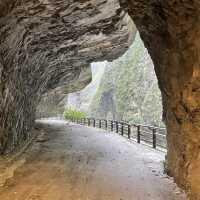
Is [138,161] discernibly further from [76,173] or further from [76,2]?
[76,2]

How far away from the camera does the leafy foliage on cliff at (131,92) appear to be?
162ft

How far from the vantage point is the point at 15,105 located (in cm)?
1728

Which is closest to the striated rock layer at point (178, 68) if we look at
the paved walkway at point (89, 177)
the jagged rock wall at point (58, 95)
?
the paved walkway at point (89, 177)

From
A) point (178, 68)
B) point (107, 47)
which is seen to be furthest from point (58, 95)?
point (178, 68)

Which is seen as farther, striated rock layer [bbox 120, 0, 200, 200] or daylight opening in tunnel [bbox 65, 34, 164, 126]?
daylight opening in tunnel [bbox 65, 34, 164, 126]

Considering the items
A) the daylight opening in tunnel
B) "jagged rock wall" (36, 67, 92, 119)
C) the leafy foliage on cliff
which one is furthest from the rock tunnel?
the leafy foliage on cliff

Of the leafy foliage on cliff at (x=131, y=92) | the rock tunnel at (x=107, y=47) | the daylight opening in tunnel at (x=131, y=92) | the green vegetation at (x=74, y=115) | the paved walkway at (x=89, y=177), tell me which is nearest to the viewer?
the rock tunnel at (x=107, y=47)

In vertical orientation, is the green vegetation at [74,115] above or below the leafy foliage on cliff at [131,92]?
below

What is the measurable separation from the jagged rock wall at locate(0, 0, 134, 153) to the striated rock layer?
11.0 ft

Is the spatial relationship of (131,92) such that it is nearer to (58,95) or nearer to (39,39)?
(58,95)

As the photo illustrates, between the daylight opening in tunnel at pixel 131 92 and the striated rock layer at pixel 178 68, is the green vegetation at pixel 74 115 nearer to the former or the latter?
the daylight opening in tunnel at pixel 131 92

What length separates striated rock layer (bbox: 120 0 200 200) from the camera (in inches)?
346

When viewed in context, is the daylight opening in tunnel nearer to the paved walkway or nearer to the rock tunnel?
the rock tunnel

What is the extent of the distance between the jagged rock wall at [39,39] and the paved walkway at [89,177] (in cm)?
194
